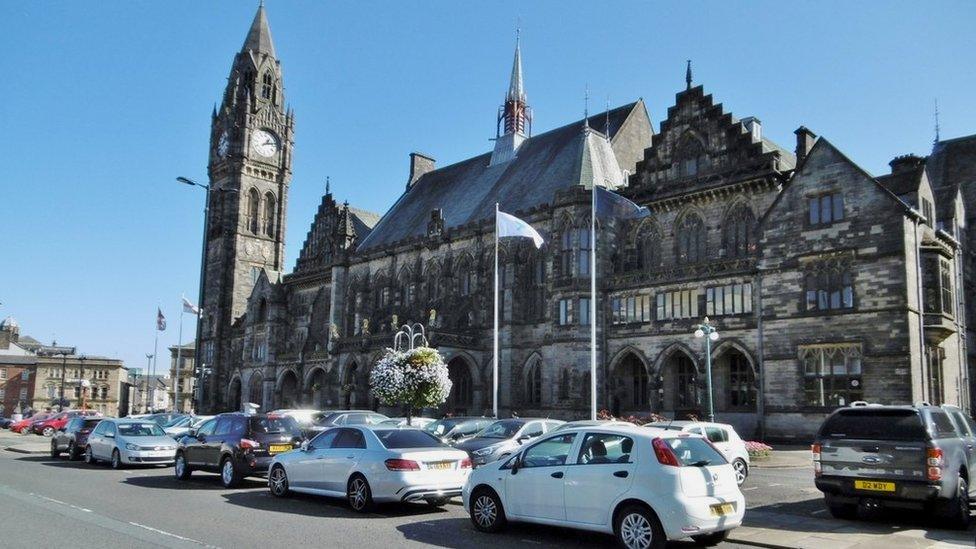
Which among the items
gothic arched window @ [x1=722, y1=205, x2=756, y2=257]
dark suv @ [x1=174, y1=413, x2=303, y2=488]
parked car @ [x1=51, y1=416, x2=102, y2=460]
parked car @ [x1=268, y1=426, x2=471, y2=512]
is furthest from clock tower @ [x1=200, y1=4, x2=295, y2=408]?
parked car @ [x1=268, y1=426, x2=471, y2=512]

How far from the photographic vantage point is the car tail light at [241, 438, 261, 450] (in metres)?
18.8

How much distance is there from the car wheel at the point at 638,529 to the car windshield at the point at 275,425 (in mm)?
11374

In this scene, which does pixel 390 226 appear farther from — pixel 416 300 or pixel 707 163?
pixel 707 163

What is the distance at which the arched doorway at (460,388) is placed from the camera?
48156 millimetres

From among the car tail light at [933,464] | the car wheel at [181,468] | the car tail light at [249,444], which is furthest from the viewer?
the car wheel at [181,468]

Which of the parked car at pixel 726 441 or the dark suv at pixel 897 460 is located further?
the parked car at pixel 726 441

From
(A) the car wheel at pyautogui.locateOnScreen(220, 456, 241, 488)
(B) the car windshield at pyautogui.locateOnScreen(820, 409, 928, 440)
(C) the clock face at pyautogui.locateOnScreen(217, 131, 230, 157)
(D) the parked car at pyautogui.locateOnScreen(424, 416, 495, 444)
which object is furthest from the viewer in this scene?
(C) the clock face at pyautogui.locateOnScreen(217, 131, 230, 157)

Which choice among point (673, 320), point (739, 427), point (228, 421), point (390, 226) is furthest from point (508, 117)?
point (228, 421)

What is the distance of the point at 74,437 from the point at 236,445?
11.8m

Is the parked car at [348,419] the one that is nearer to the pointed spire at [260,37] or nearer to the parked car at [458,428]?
the parked car at [458,428]

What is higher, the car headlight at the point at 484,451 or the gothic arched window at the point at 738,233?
the gothic arched window at the point at 738,233

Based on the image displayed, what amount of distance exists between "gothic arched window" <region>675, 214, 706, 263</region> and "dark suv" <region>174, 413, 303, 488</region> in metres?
25.3

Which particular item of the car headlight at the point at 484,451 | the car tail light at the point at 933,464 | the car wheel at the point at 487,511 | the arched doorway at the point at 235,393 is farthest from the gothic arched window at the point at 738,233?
the arched doorway at the point at 235,393

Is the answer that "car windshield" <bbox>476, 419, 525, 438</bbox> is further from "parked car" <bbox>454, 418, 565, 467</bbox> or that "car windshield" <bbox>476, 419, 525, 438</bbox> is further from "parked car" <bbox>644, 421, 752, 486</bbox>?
"parked car" <bbox>644, 421, 752, 486</bbox>
